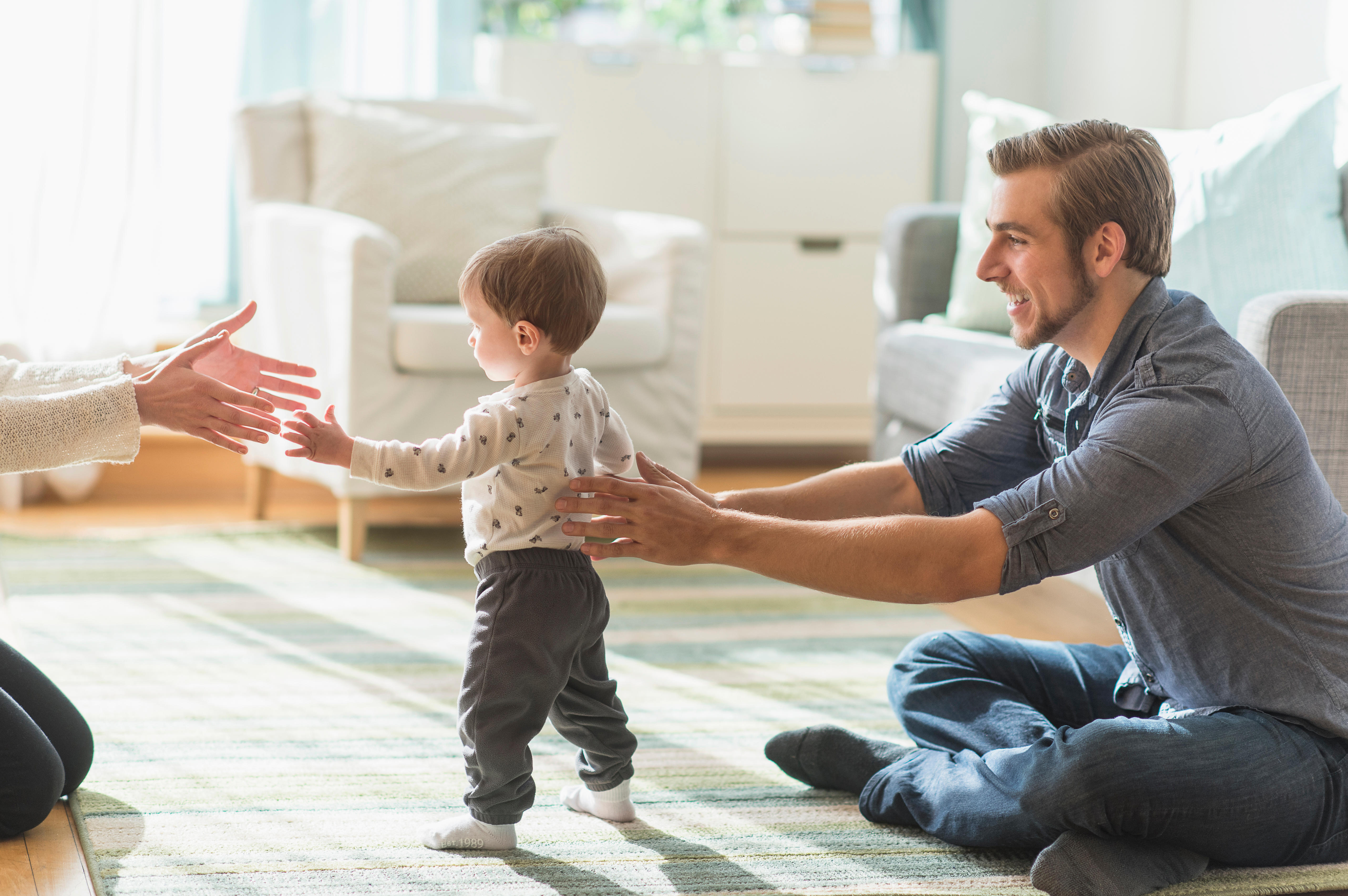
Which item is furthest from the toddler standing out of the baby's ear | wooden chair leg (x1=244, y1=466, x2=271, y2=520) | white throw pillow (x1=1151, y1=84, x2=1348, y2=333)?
wooden chair leg (x1=244, y1=466, x2=271, y2=520)

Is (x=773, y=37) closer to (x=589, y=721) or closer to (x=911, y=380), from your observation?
(x=911, y=380)

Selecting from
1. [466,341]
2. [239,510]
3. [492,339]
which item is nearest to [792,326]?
[466,341]

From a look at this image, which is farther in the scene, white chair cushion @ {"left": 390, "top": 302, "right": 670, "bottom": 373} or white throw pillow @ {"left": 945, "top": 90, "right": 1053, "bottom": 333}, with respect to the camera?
white throw pillow @ {"left": 945, "top": 90, "right": 1053, "bottom": 333}

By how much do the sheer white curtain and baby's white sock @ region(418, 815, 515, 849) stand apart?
2271 millimetres

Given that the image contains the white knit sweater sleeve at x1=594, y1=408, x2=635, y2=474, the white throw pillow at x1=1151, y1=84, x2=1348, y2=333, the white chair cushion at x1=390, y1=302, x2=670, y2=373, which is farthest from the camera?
the white chair cushion at x1=390, y1=302, x2=670, y2=373

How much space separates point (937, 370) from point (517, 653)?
4.85 ft

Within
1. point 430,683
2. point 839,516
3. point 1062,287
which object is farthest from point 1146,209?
point 430,683

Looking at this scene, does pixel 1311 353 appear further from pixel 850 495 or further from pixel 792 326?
pixel 792 326

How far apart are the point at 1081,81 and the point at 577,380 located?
3.05m

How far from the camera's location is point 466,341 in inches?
103

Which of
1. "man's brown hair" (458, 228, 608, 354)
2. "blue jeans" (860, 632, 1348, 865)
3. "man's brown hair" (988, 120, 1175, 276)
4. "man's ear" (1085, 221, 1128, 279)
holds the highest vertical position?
"man's brown hair" (988, 120, 1175, 276)

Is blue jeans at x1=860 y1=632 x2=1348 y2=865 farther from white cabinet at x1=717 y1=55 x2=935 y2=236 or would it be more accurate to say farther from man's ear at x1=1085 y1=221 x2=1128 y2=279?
white cabinet at x1=717 y1=55 x2=935 y2=236

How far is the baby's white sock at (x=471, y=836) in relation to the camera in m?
1.48

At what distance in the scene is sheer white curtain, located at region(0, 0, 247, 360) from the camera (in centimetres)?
332
